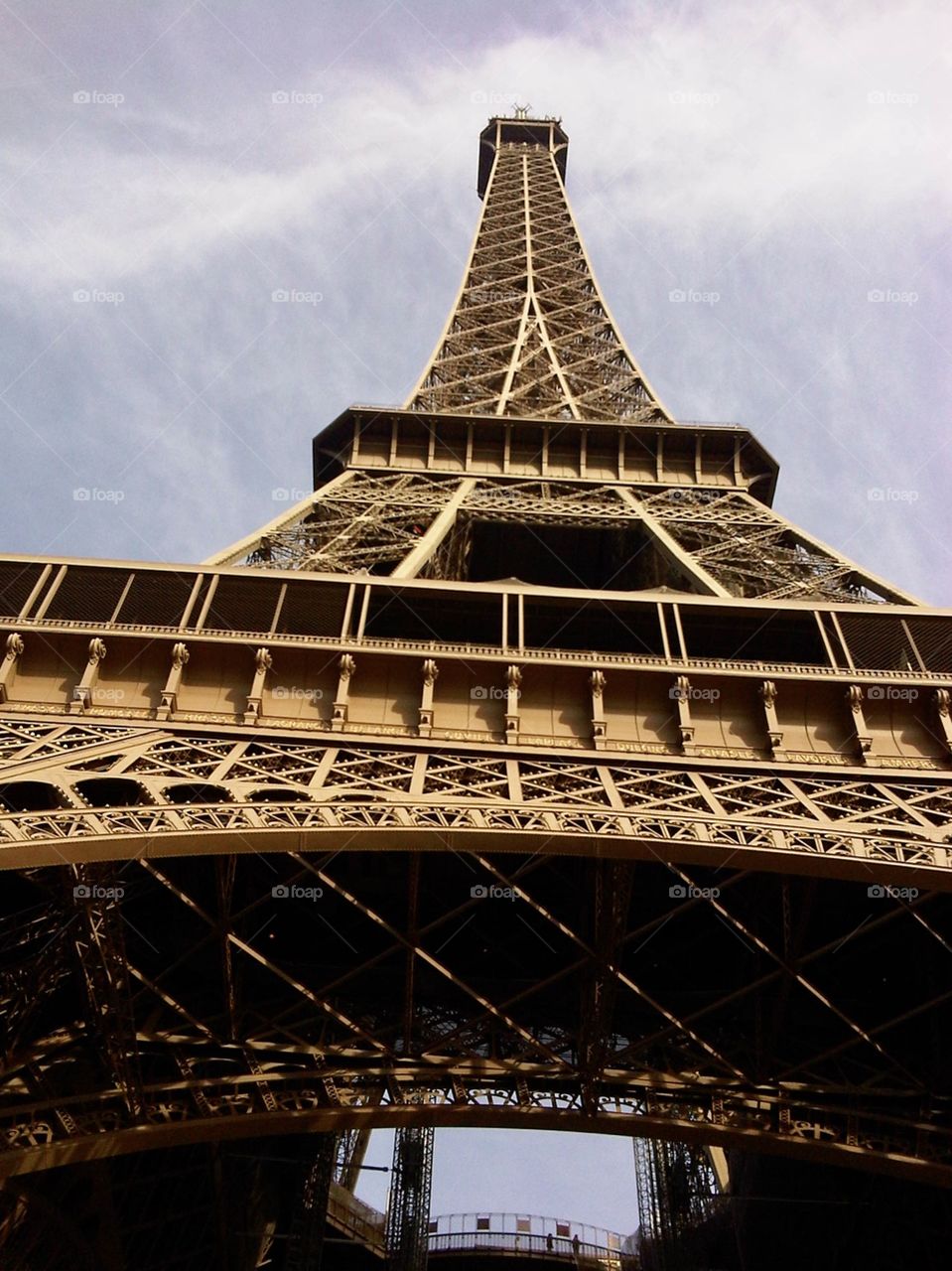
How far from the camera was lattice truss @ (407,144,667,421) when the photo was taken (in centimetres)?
3994

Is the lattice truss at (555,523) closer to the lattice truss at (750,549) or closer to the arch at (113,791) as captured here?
the lattice truss at (750,549)

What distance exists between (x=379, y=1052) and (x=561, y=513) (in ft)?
51.9

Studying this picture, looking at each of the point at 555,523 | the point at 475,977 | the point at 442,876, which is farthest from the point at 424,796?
the point at 555,523

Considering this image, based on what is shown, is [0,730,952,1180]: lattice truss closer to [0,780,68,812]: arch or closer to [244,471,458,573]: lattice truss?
[0,780,68,812]: arch

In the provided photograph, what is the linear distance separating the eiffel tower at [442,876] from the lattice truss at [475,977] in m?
0.06

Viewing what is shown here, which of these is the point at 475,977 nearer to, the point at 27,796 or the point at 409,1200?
the point at 27,796

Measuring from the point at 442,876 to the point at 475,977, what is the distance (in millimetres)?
1655

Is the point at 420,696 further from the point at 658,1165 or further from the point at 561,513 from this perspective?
the point at 658,1165

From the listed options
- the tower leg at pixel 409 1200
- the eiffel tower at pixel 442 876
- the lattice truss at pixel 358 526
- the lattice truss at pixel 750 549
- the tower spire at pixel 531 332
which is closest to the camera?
the eiffel tower at pixel 442 876

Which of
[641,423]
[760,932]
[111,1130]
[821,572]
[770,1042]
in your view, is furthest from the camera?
[641,423]

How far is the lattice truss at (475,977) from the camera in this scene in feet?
46.6

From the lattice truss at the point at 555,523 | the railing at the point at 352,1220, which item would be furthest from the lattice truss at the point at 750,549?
the railing at the point at 352,1220

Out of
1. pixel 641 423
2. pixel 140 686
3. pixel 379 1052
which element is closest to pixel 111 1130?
pixel 379 1052

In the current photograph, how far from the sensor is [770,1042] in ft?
52.4
